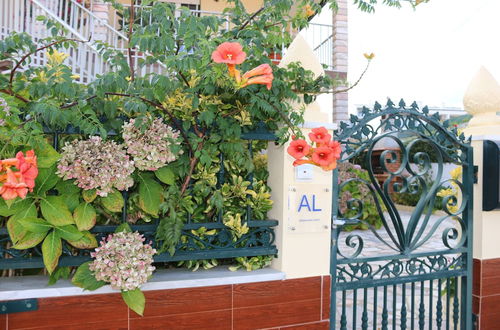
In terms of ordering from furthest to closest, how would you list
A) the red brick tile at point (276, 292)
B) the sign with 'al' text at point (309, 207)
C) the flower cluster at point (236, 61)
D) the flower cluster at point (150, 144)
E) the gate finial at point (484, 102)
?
the gate finial at point (484, 102), the sign with 'al' text at point (309, 207), the red brick tile at point (276, 292), the flower cluster at point (150, 144), the flower cluster at point (236, 61)

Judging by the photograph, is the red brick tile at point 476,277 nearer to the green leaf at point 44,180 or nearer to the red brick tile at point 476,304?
the red brick tile at point 476,304

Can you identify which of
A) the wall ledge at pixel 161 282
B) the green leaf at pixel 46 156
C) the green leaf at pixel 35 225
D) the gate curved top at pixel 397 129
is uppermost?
the gate curved top at pixel 397 129

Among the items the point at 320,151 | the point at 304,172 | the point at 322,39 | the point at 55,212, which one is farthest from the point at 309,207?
the point at 322,39

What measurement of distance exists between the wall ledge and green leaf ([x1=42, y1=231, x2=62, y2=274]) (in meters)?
0.14

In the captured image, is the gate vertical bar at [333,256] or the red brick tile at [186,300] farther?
the gate vertical bar at [333,256]

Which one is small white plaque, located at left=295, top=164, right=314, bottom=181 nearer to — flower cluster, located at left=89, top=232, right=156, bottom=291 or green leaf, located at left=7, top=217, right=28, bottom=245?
flower cluster, located at left=89, top=232, right=156, bottom=291

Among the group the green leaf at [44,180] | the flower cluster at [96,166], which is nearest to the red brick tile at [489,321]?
the flower cluster at [96,166]

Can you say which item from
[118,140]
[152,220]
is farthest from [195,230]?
[118,140]

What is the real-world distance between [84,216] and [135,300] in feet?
1.40

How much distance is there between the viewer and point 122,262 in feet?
5.51

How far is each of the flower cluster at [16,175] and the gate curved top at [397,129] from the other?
5.14ft

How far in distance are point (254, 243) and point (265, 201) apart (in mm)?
230

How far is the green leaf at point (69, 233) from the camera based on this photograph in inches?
66.6

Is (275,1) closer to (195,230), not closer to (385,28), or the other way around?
(195,230)
